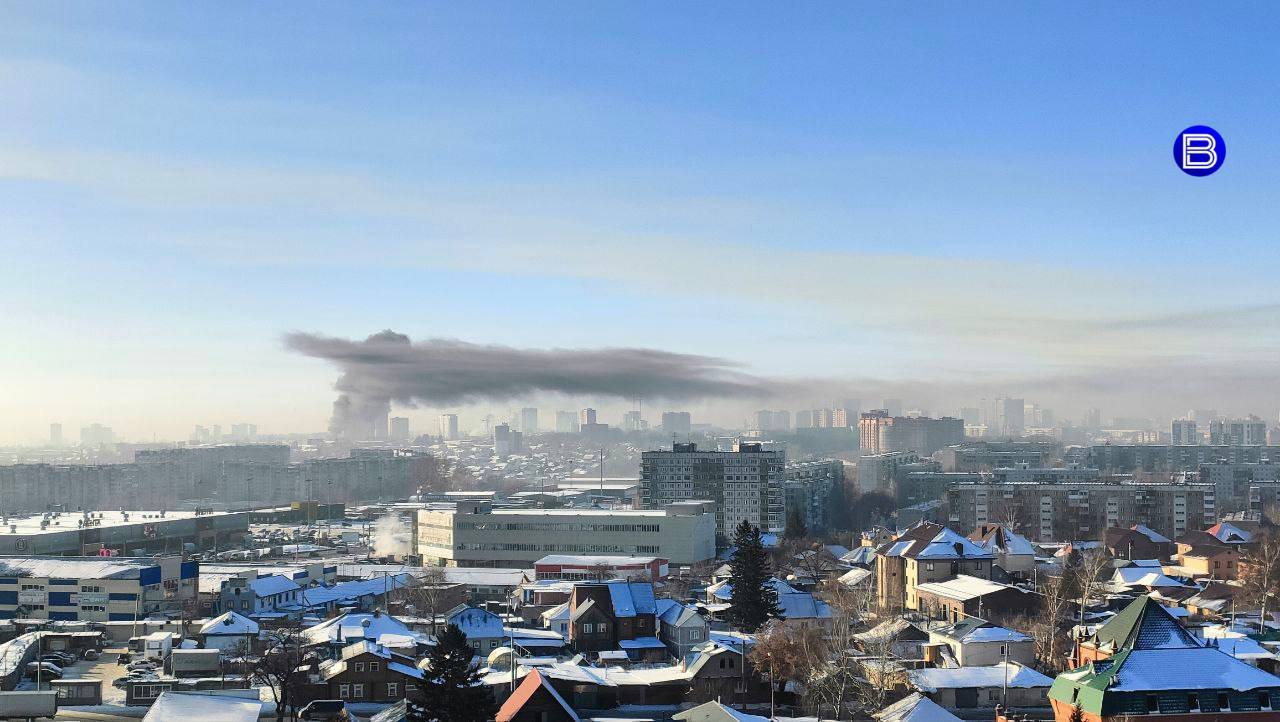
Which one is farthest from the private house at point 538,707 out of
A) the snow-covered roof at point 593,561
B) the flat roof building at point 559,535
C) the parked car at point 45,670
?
the flat roof building at point 559,535

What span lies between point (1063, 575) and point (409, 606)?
1419cm

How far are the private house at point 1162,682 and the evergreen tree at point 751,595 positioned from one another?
10480mm

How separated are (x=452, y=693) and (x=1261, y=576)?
75.4 feet

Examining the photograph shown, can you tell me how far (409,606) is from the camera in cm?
3031

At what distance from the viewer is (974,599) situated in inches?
1029

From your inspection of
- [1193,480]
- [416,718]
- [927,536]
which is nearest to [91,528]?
[927,536]

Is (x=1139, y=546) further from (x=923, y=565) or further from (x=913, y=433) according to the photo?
(x=913, y=433)

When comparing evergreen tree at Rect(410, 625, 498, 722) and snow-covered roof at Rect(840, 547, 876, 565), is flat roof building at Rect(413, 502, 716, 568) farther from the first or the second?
evergreen tree at Rect(410, 625, 498, 722)

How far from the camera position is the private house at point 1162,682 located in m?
15.1

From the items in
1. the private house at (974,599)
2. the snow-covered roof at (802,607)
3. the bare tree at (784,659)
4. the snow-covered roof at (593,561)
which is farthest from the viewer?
the snow-covered roof at (593,561)

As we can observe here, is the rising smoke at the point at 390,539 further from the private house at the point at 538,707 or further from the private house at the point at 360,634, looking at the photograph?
the private house at the point at 538,707

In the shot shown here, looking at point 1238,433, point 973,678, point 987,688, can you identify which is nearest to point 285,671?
point 973,678

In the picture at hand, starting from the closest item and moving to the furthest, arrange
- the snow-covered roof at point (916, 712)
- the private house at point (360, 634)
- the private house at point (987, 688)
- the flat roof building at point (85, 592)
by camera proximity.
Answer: the snow-covered roof at point (916, 712) → the private house at point (987, 688) → the private house at point (360, 634) → the flat roof building at point (85, 592)

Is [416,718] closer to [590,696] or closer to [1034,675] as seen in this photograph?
[590,696]
